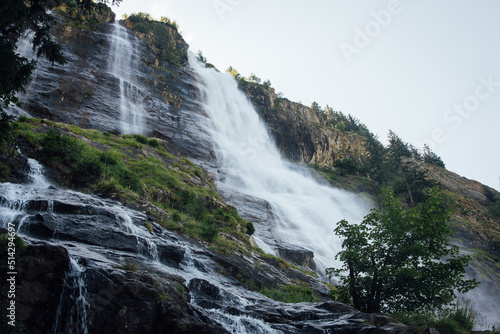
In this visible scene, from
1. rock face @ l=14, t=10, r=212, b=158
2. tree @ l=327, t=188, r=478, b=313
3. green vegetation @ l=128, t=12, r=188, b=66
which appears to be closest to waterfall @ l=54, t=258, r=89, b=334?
tree @ l=327, t=188, r=478, b=313

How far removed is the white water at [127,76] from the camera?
98.7 feet

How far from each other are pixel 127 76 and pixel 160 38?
15.9m

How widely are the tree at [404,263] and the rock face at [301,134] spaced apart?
43.7 metres

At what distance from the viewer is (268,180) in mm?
35844

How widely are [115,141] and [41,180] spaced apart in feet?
34.2

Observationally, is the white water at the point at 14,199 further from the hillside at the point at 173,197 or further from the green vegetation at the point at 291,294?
the green vegetation at the point at 291,294

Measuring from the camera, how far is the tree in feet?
29.6

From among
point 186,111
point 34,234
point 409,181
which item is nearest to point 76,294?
point 34,234

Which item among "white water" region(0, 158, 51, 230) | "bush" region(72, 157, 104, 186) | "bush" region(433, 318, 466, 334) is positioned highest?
"bush" region(72, 157, 104, 186)

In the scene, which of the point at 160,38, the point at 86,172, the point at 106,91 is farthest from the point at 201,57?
the point at 86,172

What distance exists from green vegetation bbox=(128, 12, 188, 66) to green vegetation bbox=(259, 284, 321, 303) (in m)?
40.7

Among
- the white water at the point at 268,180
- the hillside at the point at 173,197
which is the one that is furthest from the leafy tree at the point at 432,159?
the white water at the point at 268,180

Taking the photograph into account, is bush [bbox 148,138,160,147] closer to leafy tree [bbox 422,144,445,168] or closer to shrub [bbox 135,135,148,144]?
shrub [bbox 135,135,148,144]

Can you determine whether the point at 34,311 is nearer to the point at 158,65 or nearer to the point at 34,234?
the point at 34,234
